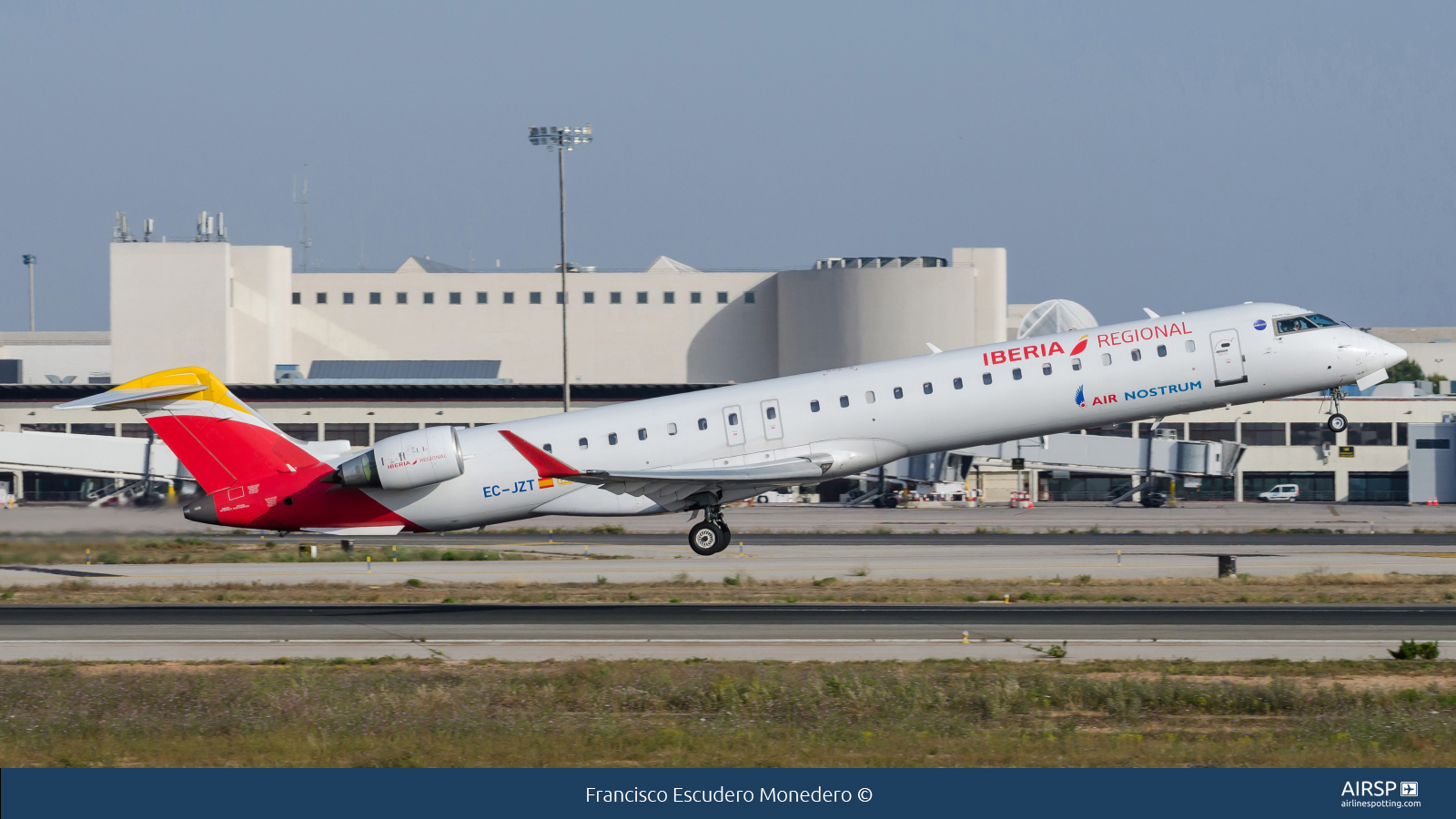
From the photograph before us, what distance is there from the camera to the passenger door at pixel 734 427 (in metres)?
31.5

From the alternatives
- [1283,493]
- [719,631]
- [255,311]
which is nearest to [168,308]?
[255,311]

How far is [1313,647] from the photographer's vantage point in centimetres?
2358

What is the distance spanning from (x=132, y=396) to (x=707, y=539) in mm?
13072

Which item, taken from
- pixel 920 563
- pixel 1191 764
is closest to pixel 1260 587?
pixel 920 563

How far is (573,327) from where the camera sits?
111125mm

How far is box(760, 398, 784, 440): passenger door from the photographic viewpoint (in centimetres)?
3122

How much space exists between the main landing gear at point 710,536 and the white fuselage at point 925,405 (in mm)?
1040

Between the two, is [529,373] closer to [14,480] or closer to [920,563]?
[14,480]

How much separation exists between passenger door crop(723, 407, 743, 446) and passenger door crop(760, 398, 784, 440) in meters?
0.54

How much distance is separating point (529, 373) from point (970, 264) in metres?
36.4

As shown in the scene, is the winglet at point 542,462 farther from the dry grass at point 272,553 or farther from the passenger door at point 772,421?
the dry grass at point 272,553

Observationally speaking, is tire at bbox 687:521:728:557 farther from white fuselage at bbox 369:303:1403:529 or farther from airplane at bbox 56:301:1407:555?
white fuselage at bbox 369:303:1403:529

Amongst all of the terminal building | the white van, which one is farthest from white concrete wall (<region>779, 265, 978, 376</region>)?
the white van

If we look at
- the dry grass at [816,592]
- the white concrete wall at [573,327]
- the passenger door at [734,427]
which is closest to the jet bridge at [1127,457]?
the white concrete wall at [573,327]
